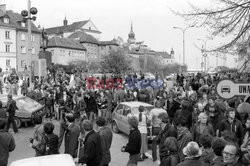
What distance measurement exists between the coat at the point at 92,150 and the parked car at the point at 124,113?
588 centimetres

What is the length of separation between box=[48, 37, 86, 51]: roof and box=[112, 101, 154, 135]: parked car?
82.4 meters

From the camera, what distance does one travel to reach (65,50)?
313 feet

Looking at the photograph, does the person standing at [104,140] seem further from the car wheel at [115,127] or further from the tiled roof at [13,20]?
the tiled roof at [13,20]

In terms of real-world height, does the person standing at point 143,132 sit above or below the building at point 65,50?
below

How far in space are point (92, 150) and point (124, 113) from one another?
22.5 feet

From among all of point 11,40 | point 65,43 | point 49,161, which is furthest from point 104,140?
point 65,43

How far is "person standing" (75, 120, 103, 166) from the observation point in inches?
237

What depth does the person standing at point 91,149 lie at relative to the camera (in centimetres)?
601

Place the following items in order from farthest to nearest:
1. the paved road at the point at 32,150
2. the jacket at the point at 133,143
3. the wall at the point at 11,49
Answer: the wall at the point at 11,49
the paved road at the point at 32,150
the jacket at the point at 133,143

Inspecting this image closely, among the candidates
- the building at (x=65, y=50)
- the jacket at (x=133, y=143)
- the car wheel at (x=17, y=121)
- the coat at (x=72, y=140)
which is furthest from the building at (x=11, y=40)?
the jacket at (x=133, y=143)

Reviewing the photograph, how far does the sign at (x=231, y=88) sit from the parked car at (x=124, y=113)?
497cm

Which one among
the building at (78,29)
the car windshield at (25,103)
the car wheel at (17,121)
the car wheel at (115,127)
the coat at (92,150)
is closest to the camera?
the coat at (92,150)

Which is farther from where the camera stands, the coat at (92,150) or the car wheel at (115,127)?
the car wheel at (115,127)

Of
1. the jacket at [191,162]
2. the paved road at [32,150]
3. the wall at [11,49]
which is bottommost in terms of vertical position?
the paved road at [32,150]
